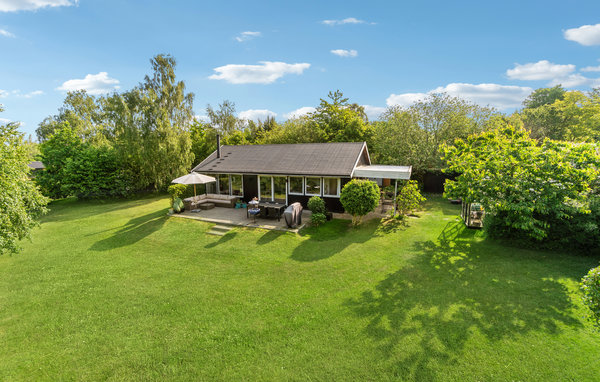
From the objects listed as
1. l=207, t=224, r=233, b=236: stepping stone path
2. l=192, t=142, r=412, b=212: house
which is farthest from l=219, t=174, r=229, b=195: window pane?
l=207, t=224, r=233, b=236: stepping stone path

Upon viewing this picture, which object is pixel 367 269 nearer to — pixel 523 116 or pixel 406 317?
pixel 406 317

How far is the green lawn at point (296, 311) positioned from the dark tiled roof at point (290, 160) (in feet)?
15.4

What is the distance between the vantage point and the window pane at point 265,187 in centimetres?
1538

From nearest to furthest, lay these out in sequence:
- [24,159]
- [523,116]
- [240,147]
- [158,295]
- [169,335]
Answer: [169,335]
[158,295]
[24,159]
[240,147]
[523,116]

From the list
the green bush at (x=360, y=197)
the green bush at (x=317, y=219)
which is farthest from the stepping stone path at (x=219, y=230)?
the green bush at (x=360, y=197)

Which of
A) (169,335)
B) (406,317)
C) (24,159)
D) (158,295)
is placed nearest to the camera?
(169,335)

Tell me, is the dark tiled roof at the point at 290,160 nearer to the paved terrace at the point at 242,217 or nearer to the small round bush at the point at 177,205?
the paved terrace at the point at 242,217

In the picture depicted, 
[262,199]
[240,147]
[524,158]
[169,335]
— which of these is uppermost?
[240,147]

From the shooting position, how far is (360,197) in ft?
37.8

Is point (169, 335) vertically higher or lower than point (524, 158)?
lower

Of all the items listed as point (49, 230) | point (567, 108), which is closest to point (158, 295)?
point (49, 230)

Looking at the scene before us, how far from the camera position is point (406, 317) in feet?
18.9

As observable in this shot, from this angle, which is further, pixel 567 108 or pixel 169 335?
pixel 567 108

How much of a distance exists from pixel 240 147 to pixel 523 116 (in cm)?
4152
